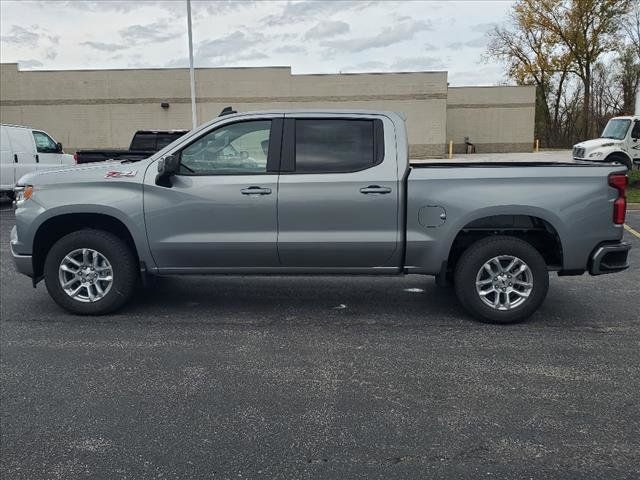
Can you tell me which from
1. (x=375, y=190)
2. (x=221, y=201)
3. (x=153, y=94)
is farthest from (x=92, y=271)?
(x=153, y=94)

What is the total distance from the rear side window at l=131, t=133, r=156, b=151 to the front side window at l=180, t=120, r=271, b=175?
10.2 meters

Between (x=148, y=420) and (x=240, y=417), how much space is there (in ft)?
1.81

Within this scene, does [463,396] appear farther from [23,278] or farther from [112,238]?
[23,278]

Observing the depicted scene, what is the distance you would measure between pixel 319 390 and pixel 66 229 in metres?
3.31

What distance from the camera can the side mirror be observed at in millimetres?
5398

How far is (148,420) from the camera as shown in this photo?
11.9 feet

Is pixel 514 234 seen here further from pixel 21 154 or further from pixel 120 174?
pixel 21 154

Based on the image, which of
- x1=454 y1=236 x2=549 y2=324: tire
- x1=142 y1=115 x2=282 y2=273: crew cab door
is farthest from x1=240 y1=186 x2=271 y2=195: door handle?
x1=454 y1=236 x2=549 y2=324: tire

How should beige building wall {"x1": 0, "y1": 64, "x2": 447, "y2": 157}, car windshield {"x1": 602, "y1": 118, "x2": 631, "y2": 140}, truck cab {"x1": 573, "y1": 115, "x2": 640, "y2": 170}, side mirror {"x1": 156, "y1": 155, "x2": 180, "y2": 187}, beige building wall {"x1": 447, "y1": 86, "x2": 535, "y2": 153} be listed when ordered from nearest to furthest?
side mirror {"x1": 156, "y1": 155, "x2": 180, "y2": 187} → truck cab {"x1": 573, "y1": 115, "x2": 640, "y2": 170} → car windshield {"x1": 602, "y1": 118, "x2": 631, "y2": 140} → beige building wall {"x1": 0, "y1": 64, "x2": 447, "y2": 157} → beige building wall {"x1": 447, "y1": 86, "x2": 535, "y2": 153}

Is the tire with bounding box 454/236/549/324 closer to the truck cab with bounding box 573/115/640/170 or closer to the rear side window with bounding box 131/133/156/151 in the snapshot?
the rear side window with bounding box 131/133/156/151

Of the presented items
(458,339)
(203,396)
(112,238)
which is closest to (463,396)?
(458,339)

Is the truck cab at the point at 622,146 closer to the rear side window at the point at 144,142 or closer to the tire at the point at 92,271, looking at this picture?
the rear side window at the point at 144,142

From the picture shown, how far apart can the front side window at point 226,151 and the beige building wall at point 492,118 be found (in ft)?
117

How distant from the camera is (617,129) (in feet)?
63.9
